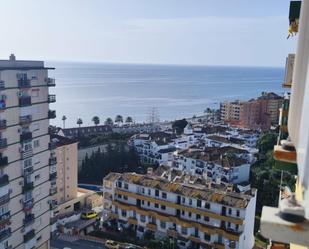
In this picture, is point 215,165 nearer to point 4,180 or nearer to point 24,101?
point 24,101

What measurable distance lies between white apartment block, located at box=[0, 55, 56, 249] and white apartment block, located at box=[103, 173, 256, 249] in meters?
5.26

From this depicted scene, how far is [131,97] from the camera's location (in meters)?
114

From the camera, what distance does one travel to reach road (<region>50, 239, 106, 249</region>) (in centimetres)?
2023

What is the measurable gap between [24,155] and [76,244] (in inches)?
296

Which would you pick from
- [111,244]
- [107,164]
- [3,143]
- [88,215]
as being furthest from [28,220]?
[107,164]

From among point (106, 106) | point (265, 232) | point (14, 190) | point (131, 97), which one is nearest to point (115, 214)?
point (14, 190)

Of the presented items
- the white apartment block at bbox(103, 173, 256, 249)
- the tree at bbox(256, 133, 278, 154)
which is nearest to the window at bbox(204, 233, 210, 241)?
the white apartment block at bbox(103, 173, 256, 249)

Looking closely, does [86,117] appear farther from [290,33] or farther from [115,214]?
[290,33]

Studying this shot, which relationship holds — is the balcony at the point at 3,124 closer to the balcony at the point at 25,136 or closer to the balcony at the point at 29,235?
the balcony at the point at 25,136

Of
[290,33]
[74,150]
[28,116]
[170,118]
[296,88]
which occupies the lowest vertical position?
[170,118]

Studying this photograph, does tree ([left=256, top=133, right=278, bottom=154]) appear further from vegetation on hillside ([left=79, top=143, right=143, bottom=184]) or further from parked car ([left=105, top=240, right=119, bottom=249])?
parked car ([left=105, top=240, right=119, bottom=249])

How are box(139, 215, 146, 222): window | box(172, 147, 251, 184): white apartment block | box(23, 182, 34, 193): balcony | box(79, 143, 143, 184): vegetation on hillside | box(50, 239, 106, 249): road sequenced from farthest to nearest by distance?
box(79, 143, 143, 184): vegetation on hillside
box(172, 147, 251, 184): white apartment block
box(139, 215, 146, 222): window
box(50, 239, 106, 249): road
box(23, 182, 34, 193): balcony

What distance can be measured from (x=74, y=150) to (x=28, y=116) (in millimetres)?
10882

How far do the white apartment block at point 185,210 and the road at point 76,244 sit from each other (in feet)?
5.96
